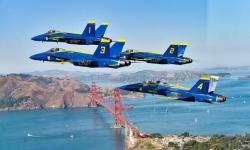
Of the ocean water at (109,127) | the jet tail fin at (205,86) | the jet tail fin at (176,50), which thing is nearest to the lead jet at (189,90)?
the jet tail fin at (205,86)

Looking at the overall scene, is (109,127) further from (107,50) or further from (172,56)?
(107,50)

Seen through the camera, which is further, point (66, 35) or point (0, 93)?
point (0, 93)

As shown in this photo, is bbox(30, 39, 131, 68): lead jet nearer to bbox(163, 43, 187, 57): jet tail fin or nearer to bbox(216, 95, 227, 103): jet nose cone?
bbox(163, 43, 187, 57): jet tail fin

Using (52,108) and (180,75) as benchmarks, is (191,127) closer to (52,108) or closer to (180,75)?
(180,75)

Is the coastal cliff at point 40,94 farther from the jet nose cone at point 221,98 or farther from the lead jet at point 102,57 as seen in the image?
the lead jet at point 102,57

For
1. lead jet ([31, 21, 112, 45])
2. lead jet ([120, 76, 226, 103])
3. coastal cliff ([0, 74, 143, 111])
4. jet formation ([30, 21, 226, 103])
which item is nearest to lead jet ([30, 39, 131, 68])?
jet formation ([30, 21, 226, 103])

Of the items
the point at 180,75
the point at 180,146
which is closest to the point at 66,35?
the point at 180,146

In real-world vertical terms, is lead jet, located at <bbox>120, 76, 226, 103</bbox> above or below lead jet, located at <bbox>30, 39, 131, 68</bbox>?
below
